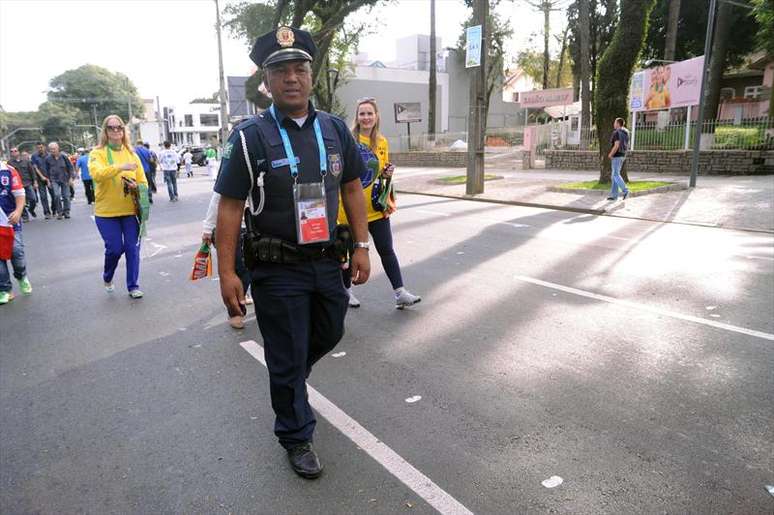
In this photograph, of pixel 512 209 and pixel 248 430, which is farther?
pixel 512 209

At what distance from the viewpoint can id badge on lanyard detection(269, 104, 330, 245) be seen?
254 cm

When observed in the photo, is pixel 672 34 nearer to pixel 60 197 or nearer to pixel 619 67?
pixel 619 67

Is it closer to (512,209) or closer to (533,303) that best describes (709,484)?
(533,303)

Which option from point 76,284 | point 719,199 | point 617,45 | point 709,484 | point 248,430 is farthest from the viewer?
point 617,45

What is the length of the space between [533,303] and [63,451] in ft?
13.3

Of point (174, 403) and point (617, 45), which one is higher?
point (617, 45)

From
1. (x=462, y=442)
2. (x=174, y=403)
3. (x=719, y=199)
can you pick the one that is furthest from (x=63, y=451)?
(x=719, y=199)

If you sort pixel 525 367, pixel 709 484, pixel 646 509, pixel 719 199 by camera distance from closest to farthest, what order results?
pixel 646 509 → pixel 709 484 → pixel 525 367 → pixel 719 199

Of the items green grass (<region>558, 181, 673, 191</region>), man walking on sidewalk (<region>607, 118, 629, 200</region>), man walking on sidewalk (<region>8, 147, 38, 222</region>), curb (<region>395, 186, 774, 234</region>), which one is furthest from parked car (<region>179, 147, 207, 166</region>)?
man walking on sidewalk (<region>607, 118, 629, 200</region>)

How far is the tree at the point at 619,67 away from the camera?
46.0ft

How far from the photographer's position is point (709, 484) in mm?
2590

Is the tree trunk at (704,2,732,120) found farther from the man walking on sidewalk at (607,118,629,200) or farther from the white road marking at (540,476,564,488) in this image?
the white road marking at (540,476,564,488)

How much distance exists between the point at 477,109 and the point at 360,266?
1285 centimetres

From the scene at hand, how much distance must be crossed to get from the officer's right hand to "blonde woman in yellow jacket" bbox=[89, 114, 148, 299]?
3731mm
